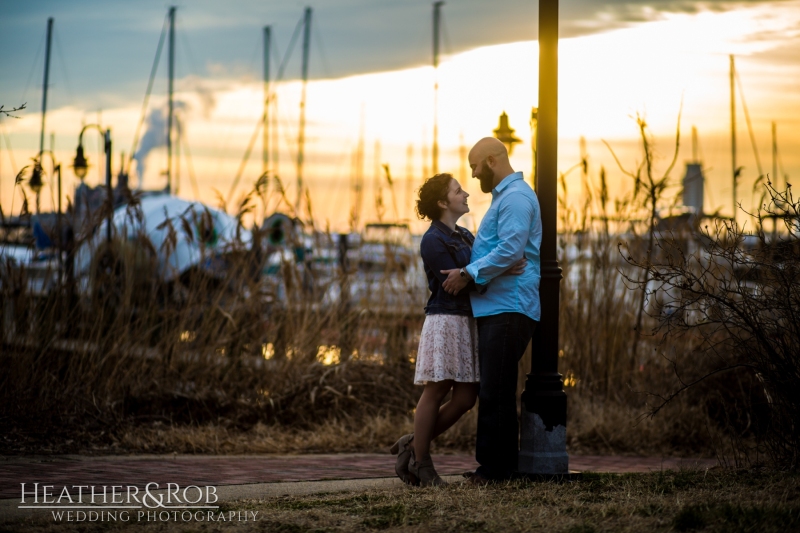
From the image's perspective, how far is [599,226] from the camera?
10656mm

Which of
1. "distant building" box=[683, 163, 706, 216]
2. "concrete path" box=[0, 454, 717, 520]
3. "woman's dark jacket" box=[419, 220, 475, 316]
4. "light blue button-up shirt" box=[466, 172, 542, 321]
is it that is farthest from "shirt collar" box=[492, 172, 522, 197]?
"distant building" box=[683, 163, 706, 216]

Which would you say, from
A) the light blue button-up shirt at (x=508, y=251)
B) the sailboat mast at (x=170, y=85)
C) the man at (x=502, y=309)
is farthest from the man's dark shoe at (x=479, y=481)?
the sailboat mast at (x=170, y=85)

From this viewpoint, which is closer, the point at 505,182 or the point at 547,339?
the point at 505,182

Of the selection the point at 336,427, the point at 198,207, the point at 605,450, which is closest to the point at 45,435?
the point at 336,427

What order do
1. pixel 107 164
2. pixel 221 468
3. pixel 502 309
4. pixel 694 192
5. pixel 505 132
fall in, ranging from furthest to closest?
pixel 694 192 < pixel 505 132 < pixel 107 164 < pixel 221 468 < pixel 502 309

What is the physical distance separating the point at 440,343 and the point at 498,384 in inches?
17.6

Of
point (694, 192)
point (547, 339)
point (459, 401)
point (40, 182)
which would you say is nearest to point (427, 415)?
point (459, 401)

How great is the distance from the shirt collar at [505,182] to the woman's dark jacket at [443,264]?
43 centimetres

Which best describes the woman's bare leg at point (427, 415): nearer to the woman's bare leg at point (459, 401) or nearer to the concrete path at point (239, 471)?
the woman's bare leg at point (459, 401)

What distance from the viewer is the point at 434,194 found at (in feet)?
20.4

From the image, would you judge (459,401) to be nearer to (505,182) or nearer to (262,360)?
(505,182)

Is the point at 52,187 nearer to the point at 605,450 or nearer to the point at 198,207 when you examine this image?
the point at 605,450

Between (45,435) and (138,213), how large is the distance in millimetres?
2661

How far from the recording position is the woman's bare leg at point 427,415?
19.9 feet
